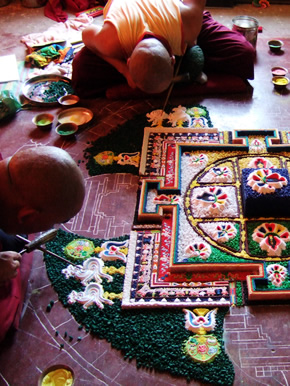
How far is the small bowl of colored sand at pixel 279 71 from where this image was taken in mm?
4195

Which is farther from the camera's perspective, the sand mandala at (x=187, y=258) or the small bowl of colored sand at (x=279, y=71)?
the small bowl of colored sand at (x=279, y=71)

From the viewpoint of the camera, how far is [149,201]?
3012 mm

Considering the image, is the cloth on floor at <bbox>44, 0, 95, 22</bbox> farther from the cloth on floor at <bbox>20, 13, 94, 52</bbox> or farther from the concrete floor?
the concrete floor

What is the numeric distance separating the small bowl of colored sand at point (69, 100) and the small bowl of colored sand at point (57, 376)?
2.50 metres

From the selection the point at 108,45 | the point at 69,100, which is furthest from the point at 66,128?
the point at 108,45

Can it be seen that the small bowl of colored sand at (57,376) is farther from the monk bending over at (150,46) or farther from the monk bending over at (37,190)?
the monk bending over at (150,46)

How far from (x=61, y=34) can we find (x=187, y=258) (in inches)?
141

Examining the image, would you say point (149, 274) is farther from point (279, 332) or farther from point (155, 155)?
point (155, 155)

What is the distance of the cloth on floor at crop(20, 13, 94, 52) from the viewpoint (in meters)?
4.93

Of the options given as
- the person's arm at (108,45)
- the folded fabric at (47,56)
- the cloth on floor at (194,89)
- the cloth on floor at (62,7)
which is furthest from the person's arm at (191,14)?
the cloth on floor at (62,7)

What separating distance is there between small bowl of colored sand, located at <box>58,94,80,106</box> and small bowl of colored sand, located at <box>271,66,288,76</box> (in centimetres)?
195

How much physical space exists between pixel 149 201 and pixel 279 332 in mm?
1222

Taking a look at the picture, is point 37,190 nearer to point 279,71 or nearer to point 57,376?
point 57,376

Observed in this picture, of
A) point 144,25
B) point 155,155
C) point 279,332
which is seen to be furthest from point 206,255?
point 144,25
